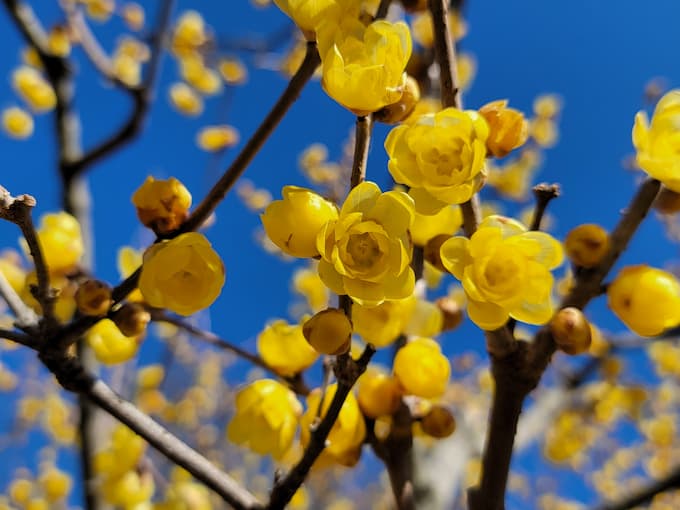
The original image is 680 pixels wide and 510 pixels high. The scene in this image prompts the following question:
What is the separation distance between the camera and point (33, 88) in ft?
15.2

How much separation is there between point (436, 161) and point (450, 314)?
1.84 feet

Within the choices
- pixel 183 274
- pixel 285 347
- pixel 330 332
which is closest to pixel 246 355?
pixel 285 347

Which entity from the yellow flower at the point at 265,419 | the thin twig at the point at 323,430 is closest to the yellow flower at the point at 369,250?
the thin twig at the point at 323,430

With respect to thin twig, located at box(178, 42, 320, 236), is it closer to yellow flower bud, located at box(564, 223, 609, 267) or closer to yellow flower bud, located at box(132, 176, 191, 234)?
yellow flower bud, located at box(132, 176, 191, 234)

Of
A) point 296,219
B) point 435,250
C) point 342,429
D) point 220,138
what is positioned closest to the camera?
point 296,219

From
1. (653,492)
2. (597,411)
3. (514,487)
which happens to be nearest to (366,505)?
(514,487)

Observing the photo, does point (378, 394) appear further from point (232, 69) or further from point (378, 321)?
point (232, 69)

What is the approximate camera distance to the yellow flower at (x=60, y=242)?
1134mm

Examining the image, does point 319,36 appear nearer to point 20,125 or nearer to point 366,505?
point 20,125

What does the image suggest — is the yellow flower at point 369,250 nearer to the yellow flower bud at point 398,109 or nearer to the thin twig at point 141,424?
the yellow flower bud at point 398,109

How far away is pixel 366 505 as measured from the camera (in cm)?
1177

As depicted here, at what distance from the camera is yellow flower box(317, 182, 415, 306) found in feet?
2.29

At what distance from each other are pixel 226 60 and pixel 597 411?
142 inches

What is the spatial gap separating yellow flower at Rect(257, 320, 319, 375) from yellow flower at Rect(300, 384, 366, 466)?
70 mm
